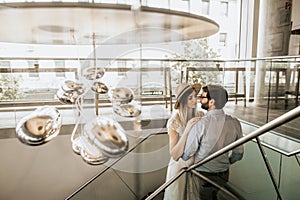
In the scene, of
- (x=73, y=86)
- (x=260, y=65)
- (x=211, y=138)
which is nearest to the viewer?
(x=73, y=86)

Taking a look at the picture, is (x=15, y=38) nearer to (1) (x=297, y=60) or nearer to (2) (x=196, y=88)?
(2) (x=196, y=88)

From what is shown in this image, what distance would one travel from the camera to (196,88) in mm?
2570

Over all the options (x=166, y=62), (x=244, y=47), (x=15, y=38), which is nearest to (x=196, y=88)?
(x=166, y=62)

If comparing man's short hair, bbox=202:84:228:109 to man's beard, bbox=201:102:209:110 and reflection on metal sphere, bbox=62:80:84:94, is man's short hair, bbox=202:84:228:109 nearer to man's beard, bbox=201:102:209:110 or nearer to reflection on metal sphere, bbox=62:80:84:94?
man's beard, bbox=201:102:209:110

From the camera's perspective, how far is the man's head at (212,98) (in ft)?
7.32

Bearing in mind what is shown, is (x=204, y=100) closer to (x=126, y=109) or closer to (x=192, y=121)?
(x=192, y=121)

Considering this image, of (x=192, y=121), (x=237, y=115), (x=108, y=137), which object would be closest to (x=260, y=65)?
(x=237, y=115)

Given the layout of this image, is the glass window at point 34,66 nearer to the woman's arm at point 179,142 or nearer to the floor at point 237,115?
the floor at point 237,115

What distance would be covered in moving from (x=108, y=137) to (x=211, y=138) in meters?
1.53

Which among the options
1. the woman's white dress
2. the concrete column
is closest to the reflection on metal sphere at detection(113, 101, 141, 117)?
the woman's white dress

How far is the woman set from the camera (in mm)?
2252

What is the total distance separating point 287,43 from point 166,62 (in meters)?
2.50

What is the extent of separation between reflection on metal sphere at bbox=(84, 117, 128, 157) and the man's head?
157cm

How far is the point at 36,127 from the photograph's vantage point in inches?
34.9
